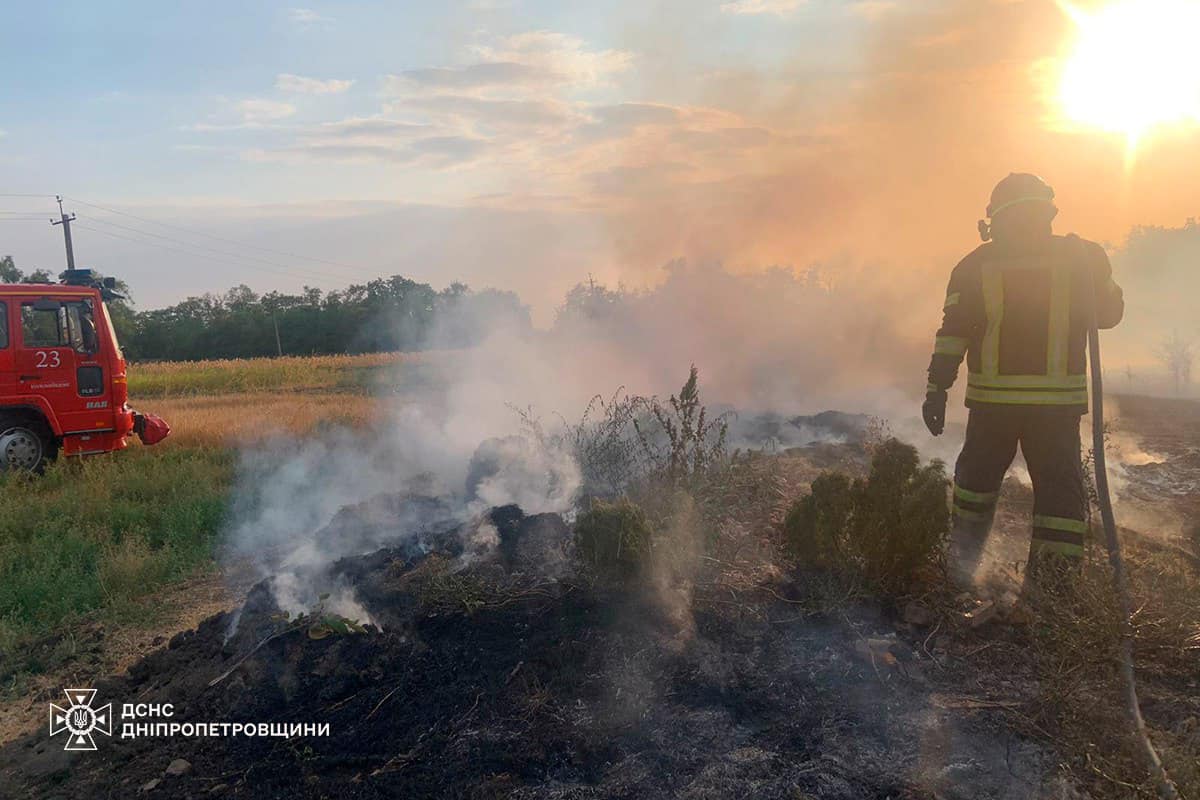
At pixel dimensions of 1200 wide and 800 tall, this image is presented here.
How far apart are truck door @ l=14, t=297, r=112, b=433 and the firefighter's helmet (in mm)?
9900

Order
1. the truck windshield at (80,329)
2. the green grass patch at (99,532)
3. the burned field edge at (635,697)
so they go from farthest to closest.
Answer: the truck windshield at (80,329)
the green grass patch at (99,532)
the burned field edge at (635,697)

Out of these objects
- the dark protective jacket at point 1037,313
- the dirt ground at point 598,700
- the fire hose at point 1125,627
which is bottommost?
the dirt ground at point 598,700

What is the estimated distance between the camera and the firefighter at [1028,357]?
4062 millimetres

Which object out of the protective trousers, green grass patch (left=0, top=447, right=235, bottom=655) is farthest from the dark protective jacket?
green grass patch (left=0, top=447, right=235, bottom=655)

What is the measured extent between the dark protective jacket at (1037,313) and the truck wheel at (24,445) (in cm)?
971

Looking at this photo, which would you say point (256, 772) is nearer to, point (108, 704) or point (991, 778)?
point (108, 704)

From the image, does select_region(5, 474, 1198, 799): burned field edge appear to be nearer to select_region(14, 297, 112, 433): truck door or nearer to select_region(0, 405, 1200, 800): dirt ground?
select_region(0, 405, 1200, 800): dirt ground

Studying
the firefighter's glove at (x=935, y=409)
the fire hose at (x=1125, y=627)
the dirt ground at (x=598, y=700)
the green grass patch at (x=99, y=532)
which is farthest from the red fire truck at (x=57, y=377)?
the fire hose at (x=1125, y=627)

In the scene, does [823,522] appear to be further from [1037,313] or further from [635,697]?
[1037,313]

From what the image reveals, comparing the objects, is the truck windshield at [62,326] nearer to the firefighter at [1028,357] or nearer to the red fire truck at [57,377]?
the red fire truck at [57,377]

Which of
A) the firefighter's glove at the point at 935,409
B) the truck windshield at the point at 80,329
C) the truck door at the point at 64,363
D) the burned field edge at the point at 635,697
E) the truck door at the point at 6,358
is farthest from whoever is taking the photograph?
the truck windshield at the point at 80,329

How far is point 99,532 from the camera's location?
22.4ft

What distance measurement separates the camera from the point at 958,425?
32.6 ft

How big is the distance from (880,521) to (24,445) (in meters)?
9.45
